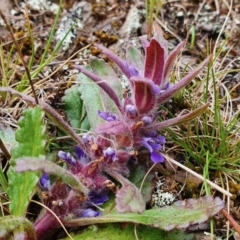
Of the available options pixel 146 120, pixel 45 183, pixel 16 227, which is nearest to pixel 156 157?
pixel 146 120

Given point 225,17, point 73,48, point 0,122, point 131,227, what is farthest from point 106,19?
point 131,227

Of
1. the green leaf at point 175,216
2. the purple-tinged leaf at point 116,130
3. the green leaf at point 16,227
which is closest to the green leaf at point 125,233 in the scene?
the green leaf at point 175,216

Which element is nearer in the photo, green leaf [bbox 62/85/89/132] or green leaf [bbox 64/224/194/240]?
green leaf [bbox 64/224/194/240]

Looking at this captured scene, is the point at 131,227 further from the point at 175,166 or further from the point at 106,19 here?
the point at 106,19

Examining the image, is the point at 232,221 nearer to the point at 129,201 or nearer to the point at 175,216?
the point at 175,216

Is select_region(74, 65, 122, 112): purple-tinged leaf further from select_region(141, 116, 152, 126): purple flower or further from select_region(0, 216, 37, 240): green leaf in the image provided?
select_region(0, 216, 37, 240): green leaf

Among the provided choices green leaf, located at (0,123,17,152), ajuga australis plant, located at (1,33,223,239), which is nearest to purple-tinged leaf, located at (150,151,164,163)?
ajuga australis plant, located at (1,33,223,239)

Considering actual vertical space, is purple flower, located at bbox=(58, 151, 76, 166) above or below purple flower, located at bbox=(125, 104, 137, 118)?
below
